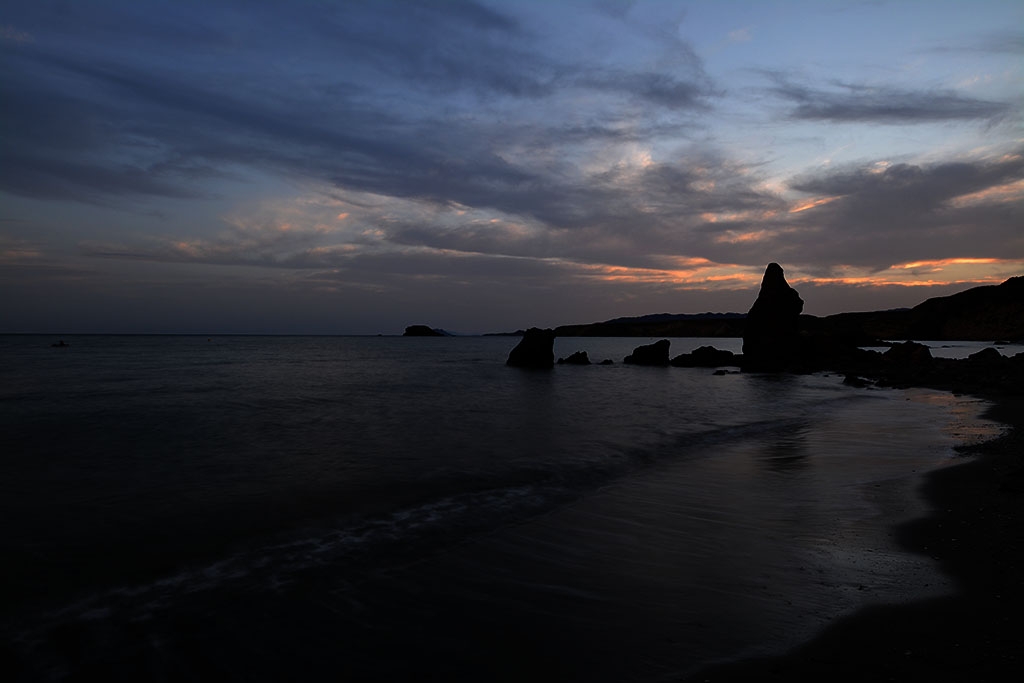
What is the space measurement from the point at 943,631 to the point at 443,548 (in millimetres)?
5797

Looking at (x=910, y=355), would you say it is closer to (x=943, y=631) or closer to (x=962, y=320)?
(x=943, y=631)

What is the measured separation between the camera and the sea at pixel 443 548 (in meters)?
5.24

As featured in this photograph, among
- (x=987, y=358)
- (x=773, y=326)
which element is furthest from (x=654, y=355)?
(x=987, y=358)

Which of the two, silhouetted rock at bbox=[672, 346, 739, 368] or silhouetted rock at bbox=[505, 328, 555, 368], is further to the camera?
silhouetted rock at bbox=[672, 346, 739, 368]

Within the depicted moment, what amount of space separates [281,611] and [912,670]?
235 inches

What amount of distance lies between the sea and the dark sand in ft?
0.91

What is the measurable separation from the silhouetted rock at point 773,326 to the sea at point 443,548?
4030 cm

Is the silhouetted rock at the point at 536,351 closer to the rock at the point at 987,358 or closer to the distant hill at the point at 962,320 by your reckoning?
the rock at the point at 987,358

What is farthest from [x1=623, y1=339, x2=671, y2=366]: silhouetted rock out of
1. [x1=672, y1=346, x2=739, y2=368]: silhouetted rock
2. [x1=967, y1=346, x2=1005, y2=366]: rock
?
[x1=967, y1=346, x2=1005, y2=366]: rock

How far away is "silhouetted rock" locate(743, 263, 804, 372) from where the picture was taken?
59.0 meters

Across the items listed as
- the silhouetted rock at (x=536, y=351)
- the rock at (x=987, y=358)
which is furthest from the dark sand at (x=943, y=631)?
the silhouetted rock at (x=536, y=351)

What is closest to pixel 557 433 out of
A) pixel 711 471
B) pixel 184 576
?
pixel 711 471

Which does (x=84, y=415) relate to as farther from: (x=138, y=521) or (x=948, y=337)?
(x=948, y=337)

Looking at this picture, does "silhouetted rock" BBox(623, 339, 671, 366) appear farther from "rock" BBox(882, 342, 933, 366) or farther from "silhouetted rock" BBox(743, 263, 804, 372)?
"rock" BBox(882, 342, 933, 366)
